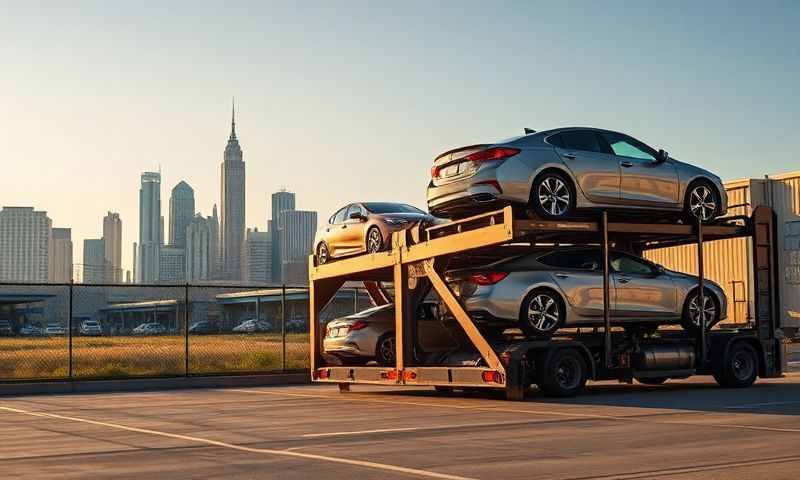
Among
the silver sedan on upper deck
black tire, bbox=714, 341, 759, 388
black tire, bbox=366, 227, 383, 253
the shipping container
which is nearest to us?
the silver sedan on upper deck

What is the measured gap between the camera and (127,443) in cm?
1150

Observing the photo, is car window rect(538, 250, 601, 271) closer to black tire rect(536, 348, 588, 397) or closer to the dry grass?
black tire rect(536, 348, 588, 397)

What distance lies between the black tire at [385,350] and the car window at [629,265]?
398cm

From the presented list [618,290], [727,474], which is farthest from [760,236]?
[727,474]

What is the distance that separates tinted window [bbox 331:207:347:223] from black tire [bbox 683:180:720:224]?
19.2 ft

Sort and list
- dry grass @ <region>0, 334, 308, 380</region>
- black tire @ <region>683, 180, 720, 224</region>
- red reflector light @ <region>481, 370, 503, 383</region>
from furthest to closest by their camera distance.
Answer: dry grass @ <region>0, 334, 308, 380</region>, black tire @ <region>683, 180, 720, 224</region>, red reflector light @ <region>481, 370, 503, 383</region>

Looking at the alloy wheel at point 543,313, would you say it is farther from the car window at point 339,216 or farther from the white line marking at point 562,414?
the car window at point 339,216

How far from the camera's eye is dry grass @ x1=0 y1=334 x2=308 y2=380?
82.6 ft

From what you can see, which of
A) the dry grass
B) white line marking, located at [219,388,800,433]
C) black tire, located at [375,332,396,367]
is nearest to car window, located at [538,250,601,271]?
white line marking, located at [219,388,800,433]

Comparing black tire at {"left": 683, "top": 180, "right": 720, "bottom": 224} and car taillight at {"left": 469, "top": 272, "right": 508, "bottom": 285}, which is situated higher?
black tire at {"left": 683, "top": 180, "right": 720, "bottom": 224}

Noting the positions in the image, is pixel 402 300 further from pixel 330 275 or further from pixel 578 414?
pixel 578 414

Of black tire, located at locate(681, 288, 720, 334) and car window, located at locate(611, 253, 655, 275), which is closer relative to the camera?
car window, located at locate(611, 253, 655, 275)

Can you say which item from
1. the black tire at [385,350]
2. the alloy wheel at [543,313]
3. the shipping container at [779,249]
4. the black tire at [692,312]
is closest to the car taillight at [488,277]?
the alloy wheel at [543,313]

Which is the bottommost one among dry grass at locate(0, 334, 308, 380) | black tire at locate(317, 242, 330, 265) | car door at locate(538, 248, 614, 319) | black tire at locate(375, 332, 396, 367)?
dry grass at locate(0, 334, 308, 380)
